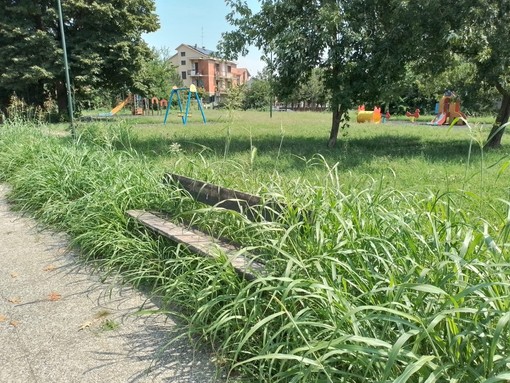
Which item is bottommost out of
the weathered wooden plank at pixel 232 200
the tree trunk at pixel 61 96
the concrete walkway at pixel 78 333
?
the concrete walkway at pixel 78 333

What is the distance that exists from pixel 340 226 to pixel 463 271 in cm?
74

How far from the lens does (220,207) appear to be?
3.21 m

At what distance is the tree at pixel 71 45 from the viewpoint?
20.2m

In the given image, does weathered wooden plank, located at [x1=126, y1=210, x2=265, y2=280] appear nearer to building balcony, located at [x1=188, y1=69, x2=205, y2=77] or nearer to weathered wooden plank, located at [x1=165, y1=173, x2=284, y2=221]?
weathered wooden plank, located at [x1=165, y1=173, x2=284, y2=221]

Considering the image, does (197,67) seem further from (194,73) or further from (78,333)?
(78,333)

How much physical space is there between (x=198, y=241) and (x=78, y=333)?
0.99 meters

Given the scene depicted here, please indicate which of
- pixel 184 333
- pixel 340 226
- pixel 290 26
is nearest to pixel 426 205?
pixel 340 226

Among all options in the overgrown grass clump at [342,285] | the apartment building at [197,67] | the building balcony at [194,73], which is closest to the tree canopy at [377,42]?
the overgrown grass clump at [342,285]

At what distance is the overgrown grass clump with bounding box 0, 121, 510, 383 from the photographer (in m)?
1.55

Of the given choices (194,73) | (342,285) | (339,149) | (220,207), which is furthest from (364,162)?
(194,73)

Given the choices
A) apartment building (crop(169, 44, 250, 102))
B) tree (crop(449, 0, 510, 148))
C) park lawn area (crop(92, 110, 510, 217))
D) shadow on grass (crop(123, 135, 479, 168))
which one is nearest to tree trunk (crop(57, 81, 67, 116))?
park lawn area (crop(92, 110, 510, 217))

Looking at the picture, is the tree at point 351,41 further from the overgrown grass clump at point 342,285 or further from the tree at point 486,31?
the overgrown grass clump at point 342,285

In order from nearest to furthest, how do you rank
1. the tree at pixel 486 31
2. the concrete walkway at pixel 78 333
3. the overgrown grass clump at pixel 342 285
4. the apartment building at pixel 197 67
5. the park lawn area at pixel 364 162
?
the overgrown grass clump at pixel 342 285
the concrete walkway at pixel 78 333
the park lawn area at pixel 364 162
the tree at pixel 486 31
the apartment building at pixel 197 67

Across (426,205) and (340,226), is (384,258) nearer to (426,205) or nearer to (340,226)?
(340,226)
